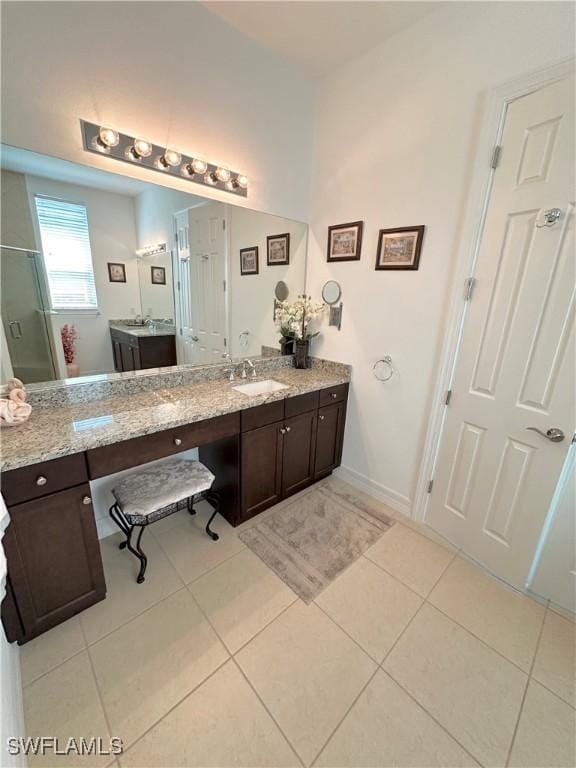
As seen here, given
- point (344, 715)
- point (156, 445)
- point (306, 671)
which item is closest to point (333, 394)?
point (156, 445)

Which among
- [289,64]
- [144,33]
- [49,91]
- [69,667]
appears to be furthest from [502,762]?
[289,64]

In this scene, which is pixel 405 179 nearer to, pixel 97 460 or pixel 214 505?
pixel 97 460

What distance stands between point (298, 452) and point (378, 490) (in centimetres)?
73

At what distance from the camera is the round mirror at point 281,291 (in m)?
2.50

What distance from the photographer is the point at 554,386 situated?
4.76 feet

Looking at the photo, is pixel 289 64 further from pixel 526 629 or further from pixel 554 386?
pixel 526 629

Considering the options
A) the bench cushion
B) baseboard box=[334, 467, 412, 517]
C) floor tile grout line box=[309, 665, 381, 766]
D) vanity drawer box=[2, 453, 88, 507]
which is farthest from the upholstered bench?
baseboard box=[334, 467, 412, 517]

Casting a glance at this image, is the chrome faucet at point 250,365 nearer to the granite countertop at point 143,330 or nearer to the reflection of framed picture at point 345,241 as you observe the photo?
the granite countertop at point 143,330

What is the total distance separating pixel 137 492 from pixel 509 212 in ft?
7.80

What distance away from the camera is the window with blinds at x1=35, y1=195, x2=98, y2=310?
147 centimetres

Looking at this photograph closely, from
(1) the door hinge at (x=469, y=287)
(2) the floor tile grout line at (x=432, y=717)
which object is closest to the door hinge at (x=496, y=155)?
(1) the door hinge at (x=469, y=287)

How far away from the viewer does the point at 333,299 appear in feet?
7.77

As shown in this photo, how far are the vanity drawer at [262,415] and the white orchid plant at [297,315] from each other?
77 centimetres

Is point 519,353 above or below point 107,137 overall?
below
